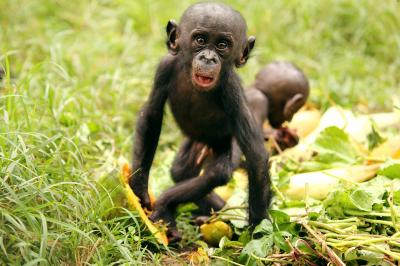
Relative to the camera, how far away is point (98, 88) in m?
7.07

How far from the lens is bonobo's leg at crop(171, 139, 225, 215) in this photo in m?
5.51

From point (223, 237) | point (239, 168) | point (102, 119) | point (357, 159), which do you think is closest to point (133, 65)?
point (102, 119)

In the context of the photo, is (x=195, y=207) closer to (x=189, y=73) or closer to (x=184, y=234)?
(x=184, y=234)

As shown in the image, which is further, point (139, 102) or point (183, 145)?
point (139, 102)

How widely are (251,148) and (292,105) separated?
224 centimetres

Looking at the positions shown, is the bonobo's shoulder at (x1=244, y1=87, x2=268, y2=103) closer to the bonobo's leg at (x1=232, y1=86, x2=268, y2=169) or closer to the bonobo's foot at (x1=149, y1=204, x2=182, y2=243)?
the bonobo's leg at (x1=232, y1=86, x2=268, y2=169)

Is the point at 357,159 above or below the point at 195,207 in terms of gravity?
above

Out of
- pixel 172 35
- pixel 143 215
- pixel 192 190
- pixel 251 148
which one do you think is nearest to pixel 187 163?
pixel 192 190

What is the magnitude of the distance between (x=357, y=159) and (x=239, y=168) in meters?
1.00

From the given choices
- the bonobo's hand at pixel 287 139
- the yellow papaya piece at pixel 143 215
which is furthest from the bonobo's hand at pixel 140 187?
the bonobo's hand at pixel 287 139

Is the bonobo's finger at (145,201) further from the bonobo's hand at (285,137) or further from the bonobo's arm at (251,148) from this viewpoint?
the bonobo's hand at (285,137)

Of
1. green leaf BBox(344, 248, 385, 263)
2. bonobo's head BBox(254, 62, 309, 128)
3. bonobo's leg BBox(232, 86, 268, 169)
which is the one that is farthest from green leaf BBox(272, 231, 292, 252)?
bonobo's head BBox(254, 62, 309, 128)

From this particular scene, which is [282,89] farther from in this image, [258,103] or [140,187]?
[140,187]

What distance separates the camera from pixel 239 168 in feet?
19.7
